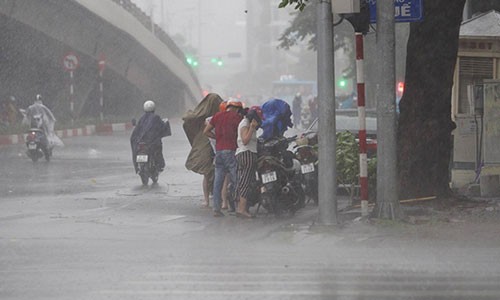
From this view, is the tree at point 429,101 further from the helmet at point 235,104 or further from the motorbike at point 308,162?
the helmet at point 235,104

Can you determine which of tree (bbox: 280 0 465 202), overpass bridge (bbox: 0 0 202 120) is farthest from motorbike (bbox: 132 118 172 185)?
overpass bridge (bbox: 0 0 202 120)

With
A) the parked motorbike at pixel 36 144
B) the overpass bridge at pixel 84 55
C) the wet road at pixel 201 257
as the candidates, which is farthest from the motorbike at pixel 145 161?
the overpass bridge at pixel 84 55

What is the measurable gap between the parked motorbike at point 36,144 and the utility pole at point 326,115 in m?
12.7

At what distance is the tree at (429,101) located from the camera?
42.9ft

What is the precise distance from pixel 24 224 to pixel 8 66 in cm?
3064

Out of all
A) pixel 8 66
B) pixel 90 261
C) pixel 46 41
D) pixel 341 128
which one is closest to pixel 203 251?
pixel 90 261

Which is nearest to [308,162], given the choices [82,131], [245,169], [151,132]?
[245,169]

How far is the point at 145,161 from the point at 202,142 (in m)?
3.46

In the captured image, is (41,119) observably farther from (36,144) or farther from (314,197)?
(314,197)

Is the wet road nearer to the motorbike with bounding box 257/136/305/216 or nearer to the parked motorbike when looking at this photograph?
the motorbike with bounding box 257/136/305/216

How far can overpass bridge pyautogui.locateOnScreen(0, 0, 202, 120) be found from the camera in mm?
35031

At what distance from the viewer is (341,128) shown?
1711cm

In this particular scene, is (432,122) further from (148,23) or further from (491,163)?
(148,23)

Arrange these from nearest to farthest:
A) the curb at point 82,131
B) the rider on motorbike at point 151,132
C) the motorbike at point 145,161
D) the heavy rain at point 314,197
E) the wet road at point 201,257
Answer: the wet road at point 201,257
the heavy rain at point 314,197
the motorbike at point 145,161
the rider on motorbike at point 151,132
the curb at point 82,131
